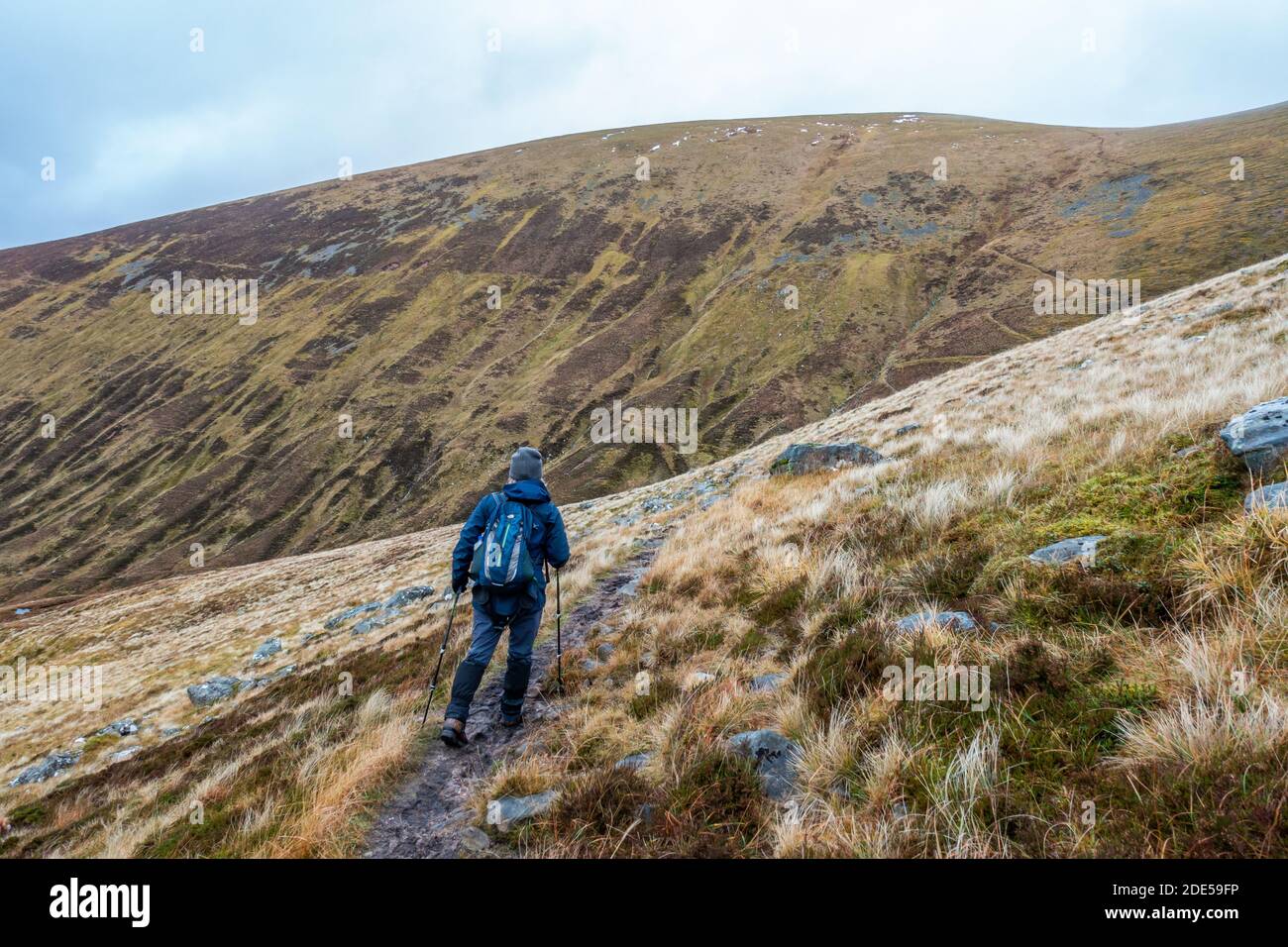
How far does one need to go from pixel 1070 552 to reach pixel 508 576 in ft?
15.9

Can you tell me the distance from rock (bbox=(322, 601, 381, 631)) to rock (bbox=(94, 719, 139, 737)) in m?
4.49

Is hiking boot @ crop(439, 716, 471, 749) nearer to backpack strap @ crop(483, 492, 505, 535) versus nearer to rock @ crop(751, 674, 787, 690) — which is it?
backpack strap @ crop(483, 492, 505, 535)

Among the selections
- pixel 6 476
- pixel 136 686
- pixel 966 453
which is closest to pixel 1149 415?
pixel 966 453

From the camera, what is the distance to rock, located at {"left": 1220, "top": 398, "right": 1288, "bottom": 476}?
4.32 metres

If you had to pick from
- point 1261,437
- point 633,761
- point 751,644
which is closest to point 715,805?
point 633,761

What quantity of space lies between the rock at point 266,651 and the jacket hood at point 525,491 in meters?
14.2

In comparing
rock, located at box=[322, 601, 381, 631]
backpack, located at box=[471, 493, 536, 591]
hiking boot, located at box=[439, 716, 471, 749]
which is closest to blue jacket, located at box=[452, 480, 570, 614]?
backpack, located at box=[471, 493, 536, 591]

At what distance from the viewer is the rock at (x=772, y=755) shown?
3.44m

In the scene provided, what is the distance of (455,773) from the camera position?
16.4ft

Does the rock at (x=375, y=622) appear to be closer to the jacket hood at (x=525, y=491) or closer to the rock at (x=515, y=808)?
the jacket hood at (x=525, y=491)

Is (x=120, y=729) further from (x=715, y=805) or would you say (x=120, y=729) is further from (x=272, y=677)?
(x=715, y=805)

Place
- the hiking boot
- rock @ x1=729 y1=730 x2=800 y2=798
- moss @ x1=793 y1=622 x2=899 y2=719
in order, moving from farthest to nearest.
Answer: the hiking boot, moss @ x1=793 y1=622 x2=899 y2=719, rock @ x1=729 y1=730 x2=800 y2=798
